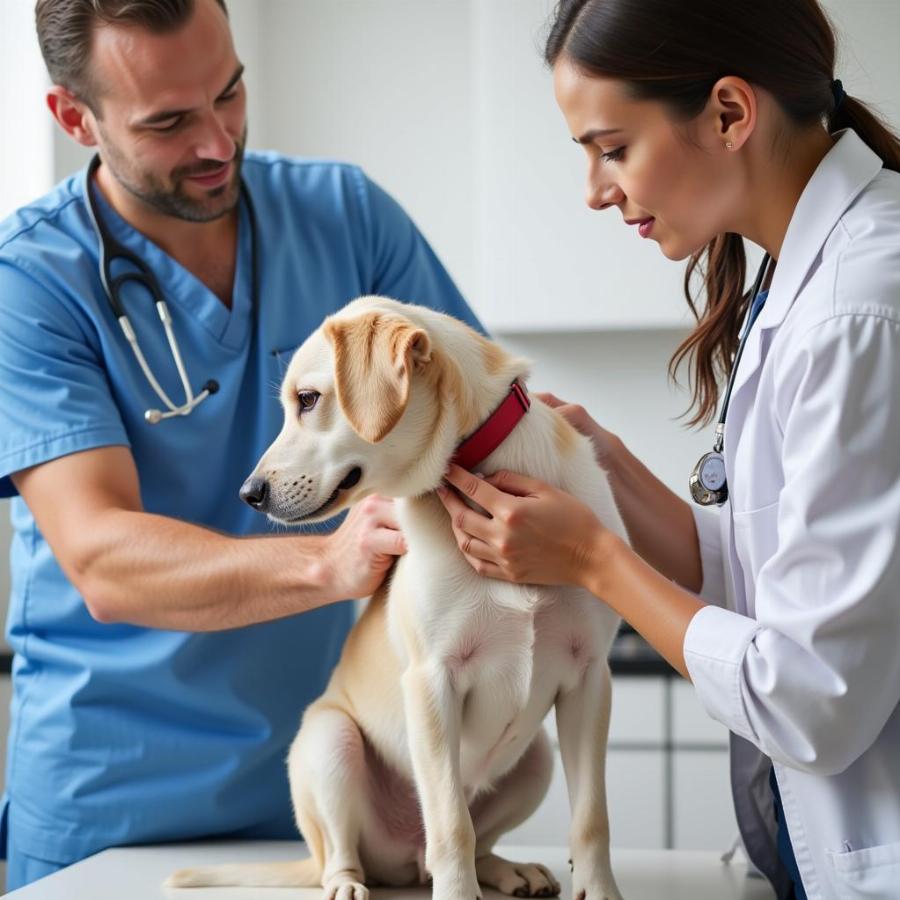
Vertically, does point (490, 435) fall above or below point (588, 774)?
above

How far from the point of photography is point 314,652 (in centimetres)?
164

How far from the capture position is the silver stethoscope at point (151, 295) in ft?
5.04

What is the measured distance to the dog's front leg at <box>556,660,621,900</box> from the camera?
1.14 meters

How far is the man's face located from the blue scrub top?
8 centimetres

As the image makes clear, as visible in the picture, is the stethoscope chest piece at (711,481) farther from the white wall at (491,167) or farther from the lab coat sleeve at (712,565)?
the white wall at (491,167)

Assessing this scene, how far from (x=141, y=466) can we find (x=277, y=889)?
587 millimetres

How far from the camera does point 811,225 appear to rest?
41.8 inches

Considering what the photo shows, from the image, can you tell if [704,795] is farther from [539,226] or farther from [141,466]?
[141,466]

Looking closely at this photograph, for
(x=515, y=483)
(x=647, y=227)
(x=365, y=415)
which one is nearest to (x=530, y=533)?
(x=515, y=483)

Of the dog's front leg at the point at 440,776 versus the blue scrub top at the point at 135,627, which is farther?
the blue scrub top at the point at 135,627

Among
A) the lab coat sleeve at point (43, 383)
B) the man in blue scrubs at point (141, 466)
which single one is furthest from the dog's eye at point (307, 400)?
the lab coat sleeve at point (43, 383)

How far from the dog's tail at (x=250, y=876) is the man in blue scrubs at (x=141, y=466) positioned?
0.79 feet

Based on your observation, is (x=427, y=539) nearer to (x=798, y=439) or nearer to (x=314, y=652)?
(x=798, y=439)

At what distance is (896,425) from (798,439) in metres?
0.07
